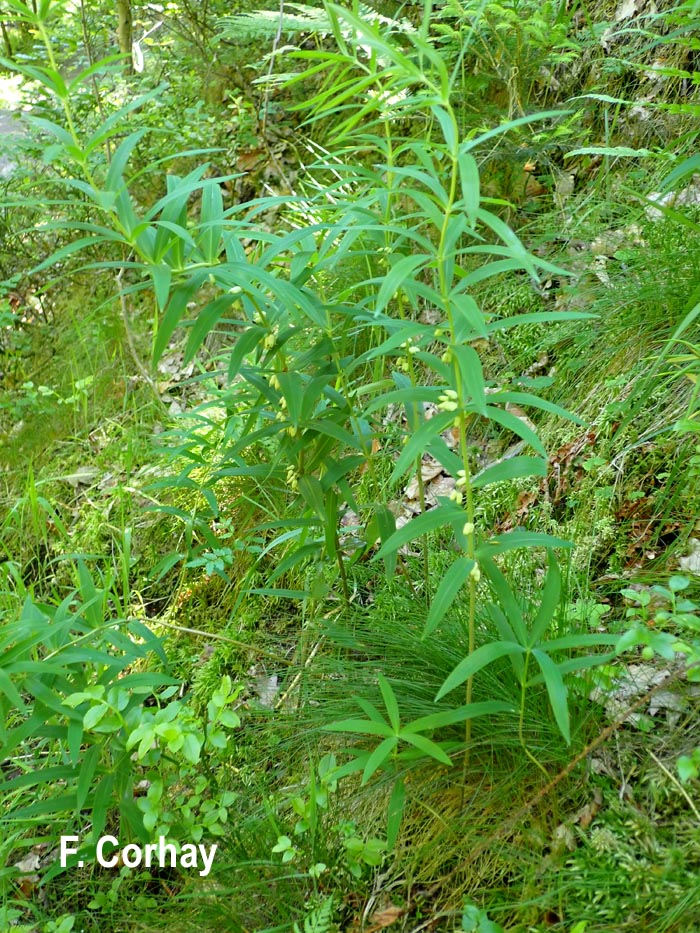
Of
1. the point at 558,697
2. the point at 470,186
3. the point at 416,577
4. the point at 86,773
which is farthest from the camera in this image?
the point at 416,577

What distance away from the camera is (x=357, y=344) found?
3025 millimetres

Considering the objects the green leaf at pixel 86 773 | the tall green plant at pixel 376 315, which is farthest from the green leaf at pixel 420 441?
the green leaf at pixel 86 773

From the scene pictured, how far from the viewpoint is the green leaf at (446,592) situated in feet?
4.46

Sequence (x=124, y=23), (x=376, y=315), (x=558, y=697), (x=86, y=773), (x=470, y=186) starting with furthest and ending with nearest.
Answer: (x=124, y=23)
(x=86, y=773)
(x=376, y=315)
(x=558, y=697)
(x=470, y=186)

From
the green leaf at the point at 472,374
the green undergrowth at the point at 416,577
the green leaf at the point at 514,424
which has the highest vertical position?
the green leaf at the point at 472,374

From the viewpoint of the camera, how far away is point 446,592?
1.37 m

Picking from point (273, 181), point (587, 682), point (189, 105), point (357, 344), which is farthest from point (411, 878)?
point (189, 105)

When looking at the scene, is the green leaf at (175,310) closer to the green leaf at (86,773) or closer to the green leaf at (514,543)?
the green leaf at (514,543)

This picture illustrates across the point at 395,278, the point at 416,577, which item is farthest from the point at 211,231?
the point at 416,577

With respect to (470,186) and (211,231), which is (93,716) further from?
(470,186)

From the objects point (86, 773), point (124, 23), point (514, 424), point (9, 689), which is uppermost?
point (124, 23)

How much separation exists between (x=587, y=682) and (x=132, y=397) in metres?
2.80

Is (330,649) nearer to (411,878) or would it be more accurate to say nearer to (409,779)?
(409,779)

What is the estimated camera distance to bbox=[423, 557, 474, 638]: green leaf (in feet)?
4.46
